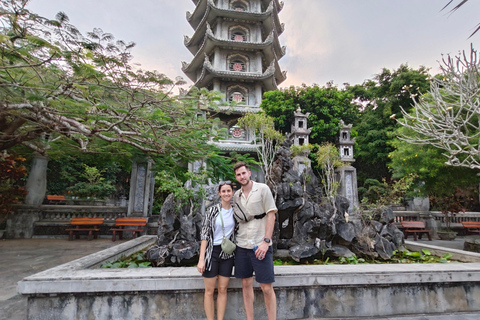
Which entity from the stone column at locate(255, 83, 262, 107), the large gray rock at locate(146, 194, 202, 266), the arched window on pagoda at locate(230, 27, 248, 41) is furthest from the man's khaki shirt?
the arched window on pagoda at locate(230, 27, 248, 41)

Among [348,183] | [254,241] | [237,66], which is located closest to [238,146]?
[348,183]

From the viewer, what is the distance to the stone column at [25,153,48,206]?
8.97 metres

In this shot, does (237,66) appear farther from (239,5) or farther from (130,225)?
(130,225)

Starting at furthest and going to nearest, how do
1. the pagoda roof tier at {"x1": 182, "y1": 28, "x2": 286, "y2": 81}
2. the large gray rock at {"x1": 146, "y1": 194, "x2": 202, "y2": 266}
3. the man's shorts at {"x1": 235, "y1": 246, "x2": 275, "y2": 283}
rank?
the pagoda roof tier at {"x1": 182, "y1": 28, "x2": 286, "y2": 81}, the large gray rock at {"x1": 146, "y1": 194, "x2": 202, "y2": 266}, the man's shorts at {"x1": 235, "y1": 246, "x2": 275, "y2": 283}

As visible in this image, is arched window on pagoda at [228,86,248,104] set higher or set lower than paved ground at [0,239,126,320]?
higher

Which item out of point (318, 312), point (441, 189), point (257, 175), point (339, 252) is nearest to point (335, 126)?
point (257, 175)

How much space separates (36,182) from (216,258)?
9.85 m

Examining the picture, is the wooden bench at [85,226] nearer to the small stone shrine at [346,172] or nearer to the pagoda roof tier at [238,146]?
the pagoda roof tier at [238,146]

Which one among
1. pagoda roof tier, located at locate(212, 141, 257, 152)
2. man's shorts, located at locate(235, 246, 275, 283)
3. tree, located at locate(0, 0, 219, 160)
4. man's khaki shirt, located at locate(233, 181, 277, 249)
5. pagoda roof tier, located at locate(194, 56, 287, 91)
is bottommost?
man's shorts, located at locate(235, 246, 275, 283)

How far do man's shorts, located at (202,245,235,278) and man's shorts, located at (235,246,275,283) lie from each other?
82 millimetres

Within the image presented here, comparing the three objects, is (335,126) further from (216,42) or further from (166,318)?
(166,318)

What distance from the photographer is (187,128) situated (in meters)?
4.68

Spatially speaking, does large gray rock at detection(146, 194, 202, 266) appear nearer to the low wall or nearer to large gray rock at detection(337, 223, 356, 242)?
the low wall

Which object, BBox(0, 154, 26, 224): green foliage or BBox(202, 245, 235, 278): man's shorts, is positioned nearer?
BBox(202, 245, 235, 278): man's shorts
